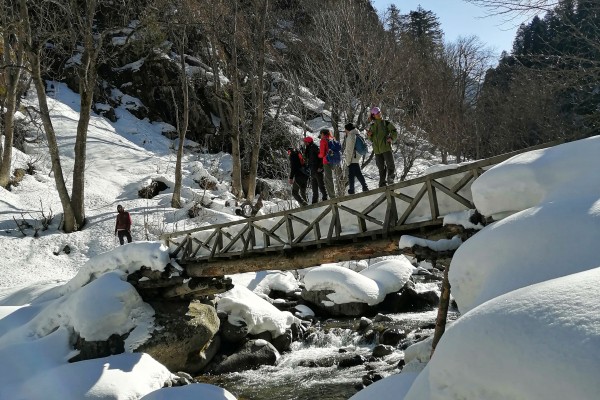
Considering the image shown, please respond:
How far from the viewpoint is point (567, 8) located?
8.31m

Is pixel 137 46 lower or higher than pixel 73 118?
higher

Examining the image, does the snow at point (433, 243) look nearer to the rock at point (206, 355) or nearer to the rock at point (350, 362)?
the rock at point (350, 362)

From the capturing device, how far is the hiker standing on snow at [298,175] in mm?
10906

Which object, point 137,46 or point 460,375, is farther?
point 137,46

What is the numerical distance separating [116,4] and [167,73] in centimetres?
473

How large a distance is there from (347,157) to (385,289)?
23.9 ft

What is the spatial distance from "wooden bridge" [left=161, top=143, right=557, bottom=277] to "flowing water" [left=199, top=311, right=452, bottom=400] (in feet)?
7.78

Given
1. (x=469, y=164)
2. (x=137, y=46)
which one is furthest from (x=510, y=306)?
(x=137, y=46)

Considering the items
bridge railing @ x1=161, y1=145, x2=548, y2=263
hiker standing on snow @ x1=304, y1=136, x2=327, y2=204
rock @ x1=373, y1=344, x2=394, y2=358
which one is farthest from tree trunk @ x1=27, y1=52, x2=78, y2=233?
rock @ x1=373, y1=344, x2=394, y2=358

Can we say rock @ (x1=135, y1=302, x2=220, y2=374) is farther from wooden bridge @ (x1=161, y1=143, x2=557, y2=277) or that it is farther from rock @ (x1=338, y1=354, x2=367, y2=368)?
rock @ (x1=338, y1=354, x2=367, y2=368)

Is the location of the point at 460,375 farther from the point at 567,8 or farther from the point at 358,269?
the point at 358,269


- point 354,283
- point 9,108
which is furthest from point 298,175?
point 9,108

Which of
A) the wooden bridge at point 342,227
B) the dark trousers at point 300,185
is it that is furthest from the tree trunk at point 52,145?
the dark trousers at point 300,185

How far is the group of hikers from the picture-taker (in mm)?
9367
